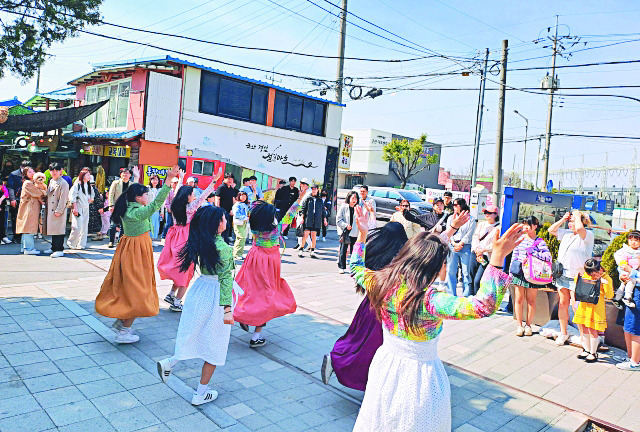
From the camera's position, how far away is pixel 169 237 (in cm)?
675

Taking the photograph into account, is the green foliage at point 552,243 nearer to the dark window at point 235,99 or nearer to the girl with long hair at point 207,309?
the girl with long hair at point 207,309

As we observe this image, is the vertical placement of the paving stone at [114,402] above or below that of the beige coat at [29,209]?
below

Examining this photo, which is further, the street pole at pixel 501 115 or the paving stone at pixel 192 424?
the street pole at pixel 501 115

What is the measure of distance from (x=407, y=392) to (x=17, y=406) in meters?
3.13

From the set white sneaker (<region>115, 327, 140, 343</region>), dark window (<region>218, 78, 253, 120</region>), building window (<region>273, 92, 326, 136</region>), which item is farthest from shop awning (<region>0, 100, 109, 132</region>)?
white sneaker (<region>115, 327, 140, 343</region>)

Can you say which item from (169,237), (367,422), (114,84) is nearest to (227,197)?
(169,237)

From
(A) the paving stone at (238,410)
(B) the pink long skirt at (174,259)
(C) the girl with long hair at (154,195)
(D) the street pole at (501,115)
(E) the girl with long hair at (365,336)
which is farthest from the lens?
(D) the street pole at (501,115)

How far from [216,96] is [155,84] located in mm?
2183

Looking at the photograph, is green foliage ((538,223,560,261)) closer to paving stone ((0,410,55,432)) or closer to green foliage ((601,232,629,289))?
green foliage ((601,232,629,289))

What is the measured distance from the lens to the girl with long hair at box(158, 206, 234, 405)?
158 inches

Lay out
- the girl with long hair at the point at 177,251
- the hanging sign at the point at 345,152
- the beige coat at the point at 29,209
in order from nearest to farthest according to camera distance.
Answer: the girl with long hair at the point at 177,251 → the beige coat at the point at 29,209 → the hanging sign at the point at 345,152

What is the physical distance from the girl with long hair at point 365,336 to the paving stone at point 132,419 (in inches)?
59.6

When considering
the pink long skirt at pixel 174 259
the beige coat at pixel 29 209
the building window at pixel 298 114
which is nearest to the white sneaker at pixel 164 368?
the pink long skirt at pixel 174 259

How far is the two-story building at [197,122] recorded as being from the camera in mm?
14461
